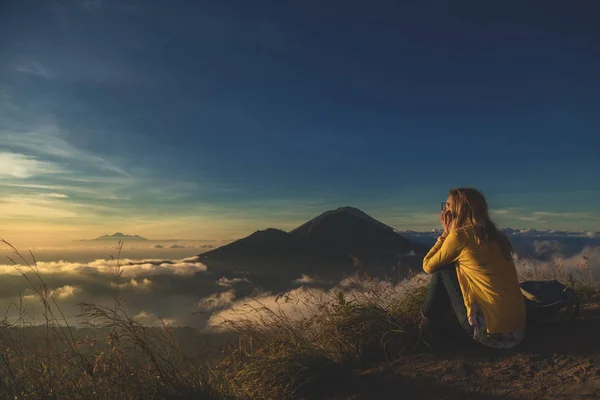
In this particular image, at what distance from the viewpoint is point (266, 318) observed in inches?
237

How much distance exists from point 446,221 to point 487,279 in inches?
31.1

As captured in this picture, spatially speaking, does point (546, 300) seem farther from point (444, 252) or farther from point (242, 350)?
point (242, 350)

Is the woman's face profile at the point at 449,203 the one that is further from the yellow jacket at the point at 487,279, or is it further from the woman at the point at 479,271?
the yellow jacket at the point at 487,279

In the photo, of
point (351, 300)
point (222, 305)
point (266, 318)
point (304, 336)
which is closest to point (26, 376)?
point (222, 305)

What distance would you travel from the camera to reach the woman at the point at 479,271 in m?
4.47

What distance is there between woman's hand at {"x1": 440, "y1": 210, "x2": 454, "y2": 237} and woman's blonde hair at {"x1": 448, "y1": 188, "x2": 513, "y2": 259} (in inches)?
4.2

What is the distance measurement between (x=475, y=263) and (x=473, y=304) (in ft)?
1.54

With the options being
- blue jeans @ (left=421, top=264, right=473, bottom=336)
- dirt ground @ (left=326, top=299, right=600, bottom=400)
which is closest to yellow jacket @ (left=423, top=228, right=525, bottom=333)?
blue jeans @ (left=421, top=264, right=473, bottom=336)

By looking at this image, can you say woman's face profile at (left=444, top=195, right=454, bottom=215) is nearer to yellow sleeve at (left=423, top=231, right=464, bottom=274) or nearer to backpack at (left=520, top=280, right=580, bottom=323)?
yellow sleeve at (left=423, top=231, right=464, bottom=274)

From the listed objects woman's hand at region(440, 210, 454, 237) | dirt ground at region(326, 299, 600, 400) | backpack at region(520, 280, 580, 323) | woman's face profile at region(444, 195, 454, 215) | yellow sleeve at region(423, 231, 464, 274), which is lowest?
dirt ground at region(326, 299, 600, 400)

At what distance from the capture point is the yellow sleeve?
454 centimetres

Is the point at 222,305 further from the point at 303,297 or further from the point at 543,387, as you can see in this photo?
the point at 543,387

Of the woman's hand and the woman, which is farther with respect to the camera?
the woman's hand

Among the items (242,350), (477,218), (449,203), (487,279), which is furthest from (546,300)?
(242,350)
